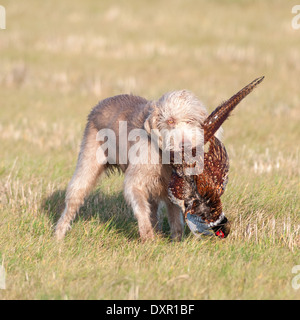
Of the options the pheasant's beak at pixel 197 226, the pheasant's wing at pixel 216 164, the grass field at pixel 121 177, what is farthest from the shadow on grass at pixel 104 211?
the pheasant's wing at pixel 216 164

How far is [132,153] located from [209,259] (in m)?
1.25

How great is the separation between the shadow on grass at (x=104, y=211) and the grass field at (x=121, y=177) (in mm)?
19

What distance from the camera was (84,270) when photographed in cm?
A: 428

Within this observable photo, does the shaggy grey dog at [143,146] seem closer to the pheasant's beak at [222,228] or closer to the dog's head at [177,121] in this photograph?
the dog's head at [177,121]

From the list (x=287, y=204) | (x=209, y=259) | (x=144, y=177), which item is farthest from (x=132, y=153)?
(x=287, y=204)

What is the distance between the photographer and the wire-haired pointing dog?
457cm

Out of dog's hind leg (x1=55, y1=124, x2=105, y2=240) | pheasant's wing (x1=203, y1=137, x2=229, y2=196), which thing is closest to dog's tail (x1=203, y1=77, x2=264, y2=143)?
pheasant's wing (x1=203, y1=137, x2=229, y2=196)

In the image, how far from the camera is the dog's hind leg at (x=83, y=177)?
5801 mm

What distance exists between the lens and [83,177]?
5820mm

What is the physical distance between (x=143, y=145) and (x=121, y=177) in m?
2.10

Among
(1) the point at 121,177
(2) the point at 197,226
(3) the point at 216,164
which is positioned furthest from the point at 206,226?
(1) the point at 121,177

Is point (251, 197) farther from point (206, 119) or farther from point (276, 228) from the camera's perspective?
point (206, 119)

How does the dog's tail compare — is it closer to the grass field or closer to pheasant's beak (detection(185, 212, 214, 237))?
pheasant's beak (detection(185, 212, 214, 237))

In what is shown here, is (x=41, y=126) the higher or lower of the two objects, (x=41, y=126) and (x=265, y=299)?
the higher
